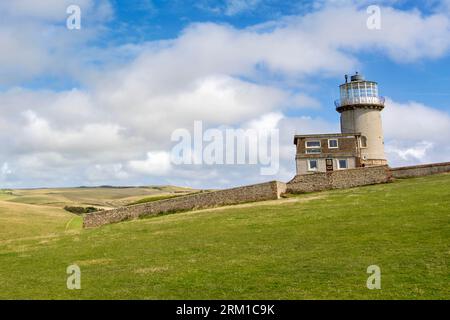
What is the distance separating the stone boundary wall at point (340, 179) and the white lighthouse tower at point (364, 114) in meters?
16.3

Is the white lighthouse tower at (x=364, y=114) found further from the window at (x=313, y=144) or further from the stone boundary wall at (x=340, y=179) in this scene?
the stone boundary wall at (x=340, y=179)

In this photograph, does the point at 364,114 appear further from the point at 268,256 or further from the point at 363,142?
the point at 268,256

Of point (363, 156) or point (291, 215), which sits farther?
point (363, 156)

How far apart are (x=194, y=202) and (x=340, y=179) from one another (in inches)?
678

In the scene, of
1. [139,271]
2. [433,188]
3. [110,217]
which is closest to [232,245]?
[139,271]

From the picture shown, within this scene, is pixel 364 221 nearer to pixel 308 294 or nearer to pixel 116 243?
pixel 308 294

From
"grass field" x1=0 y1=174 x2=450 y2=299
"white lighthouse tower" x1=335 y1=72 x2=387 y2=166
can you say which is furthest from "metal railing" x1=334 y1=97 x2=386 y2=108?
"grass field" x1=0 y1=174 x2=450 y2=299

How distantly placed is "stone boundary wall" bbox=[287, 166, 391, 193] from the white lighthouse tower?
1627 cm

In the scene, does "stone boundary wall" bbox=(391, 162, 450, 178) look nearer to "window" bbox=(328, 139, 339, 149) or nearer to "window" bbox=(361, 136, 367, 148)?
"window" bbox=(328, 139, 339, 149)

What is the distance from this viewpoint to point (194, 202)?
186 feet
